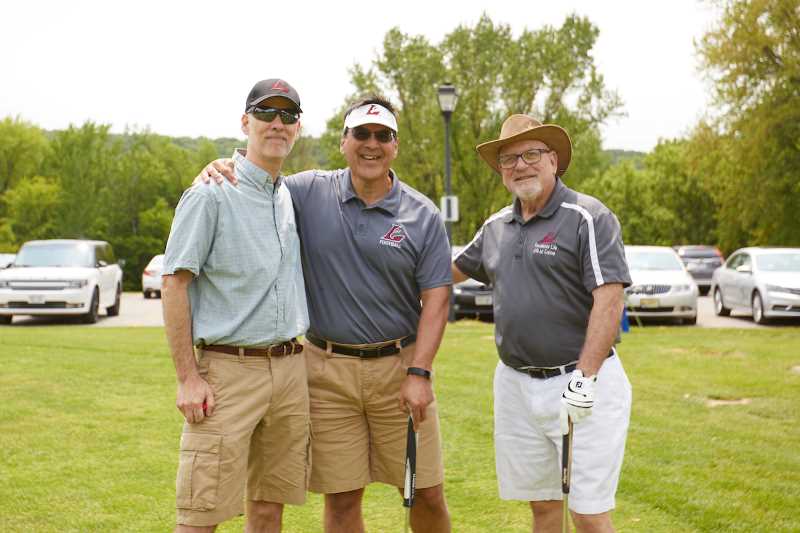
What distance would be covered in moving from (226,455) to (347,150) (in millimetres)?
1495

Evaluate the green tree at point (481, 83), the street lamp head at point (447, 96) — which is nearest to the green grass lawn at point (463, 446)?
the street lamp head at point (447, 96)

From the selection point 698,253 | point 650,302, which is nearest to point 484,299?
point 650,302

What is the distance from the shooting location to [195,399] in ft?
10.8

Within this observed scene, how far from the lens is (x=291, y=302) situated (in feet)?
11.5

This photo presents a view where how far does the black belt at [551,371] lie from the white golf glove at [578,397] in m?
0.19

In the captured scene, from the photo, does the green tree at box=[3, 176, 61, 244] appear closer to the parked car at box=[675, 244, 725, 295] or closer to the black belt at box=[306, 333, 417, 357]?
the parked car at box=[675, 244, 725, 295]

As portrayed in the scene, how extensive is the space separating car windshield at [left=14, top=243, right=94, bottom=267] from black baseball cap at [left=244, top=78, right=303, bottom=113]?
15.2 metres

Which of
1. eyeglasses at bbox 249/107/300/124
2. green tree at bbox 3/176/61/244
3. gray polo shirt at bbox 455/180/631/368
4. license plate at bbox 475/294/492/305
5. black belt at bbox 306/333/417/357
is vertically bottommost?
license plate at bbox 475/294/492/305

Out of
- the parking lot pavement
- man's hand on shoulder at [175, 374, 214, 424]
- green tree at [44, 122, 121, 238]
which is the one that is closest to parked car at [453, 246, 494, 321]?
the parking lot pavement

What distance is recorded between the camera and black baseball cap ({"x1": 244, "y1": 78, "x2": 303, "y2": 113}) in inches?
140

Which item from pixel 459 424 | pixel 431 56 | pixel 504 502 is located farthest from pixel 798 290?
pixel 431 56

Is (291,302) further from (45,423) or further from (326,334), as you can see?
(45,423)

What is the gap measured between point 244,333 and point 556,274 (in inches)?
52.9

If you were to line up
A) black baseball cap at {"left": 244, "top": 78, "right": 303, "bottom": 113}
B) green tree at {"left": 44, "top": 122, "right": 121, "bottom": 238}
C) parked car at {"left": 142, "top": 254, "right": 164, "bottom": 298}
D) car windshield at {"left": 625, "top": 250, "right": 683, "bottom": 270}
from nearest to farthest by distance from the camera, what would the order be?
black baseball cap at {"left": 244, "top": 78, "right": 303, "bottom": 113} → car windshield at {"left": 625, "top": 250, "right": 683, "bottom": 270} → parked car at {"left": 142, "top": 254, "right": 164, "bottom": 298} → green tree at {"left": 44, "top": 122, "right": 121, "bottom": 238}
